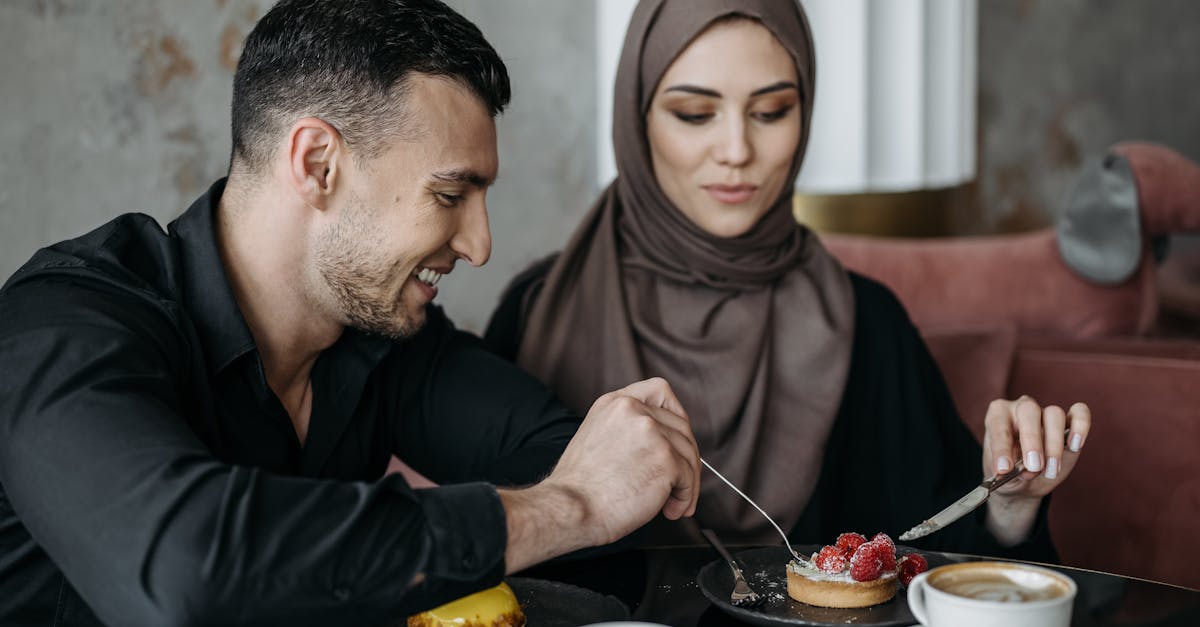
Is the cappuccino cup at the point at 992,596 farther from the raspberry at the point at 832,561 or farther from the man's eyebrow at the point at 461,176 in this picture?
the man's eyebrow at the point at 461,176

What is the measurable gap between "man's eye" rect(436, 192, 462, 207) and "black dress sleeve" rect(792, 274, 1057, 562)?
77cm

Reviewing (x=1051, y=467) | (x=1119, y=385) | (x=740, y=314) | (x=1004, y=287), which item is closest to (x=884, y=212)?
(x=1004, y=287)

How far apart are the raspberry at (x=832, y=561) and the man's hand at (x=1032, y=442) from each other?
338mm

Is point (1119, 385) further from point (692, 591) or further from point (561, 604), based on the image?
point (561, 604)

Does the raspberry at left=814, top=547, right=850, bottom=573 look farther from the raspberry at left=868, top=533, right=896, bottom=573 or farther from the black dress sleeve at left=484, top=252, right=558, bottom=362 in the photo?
the black dress sleeve at left=484, top=252, right=558, bottom=362

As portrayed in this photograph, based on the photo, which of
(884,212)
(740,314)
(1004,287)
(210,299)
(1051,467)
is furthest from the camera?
(884,212)

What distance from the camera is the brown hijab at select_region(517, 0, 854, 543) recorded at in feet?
5.91

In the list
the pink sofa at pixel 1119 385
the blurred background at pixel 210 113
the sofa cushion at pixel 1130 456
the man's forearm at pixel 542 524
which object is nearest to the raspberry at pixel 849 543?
the man's forearm at pixel 542 524

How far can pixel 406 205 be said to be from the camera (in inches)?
52.5

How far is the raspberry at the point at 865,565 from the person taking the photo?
42.9 inches

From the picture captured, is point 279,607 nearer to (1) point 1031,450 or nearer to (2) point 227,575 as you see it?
(2) point 227,575

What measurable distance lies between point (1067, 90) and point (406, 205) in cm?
459

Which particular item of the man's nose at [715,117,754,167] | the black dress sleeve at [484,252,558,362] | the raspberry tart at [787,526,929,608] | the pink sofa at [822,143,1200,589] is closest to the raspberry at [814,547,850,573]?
the raspberry tart at [787,526,929,608]

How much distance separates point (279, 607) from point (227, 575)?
0.05 m
